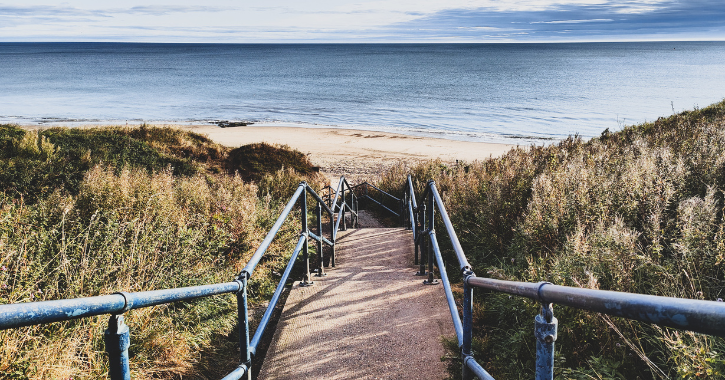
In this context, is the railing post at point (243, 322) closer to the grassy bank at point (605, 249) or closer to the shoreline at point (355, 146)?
the grassy bank at point (605, 249)

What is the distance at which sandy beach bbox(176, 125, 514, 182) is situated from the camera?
65.9ft

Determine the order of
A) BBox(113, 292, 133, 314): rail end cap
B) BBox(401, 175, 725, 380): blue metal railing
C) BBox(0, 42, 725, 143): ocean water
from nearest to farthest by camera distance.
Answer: BBox(401, 175, 725, 380): blue metal railing < BBox(113, 292, 133, 314): rail end cap < BBox(0, 42, 725, 143): ocean water

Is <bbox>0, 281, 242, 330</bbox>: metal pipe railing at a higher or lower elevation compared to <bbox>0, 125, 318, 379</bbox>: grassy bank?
higher

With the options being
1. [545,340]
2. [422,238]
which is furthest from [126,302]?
[422,238]

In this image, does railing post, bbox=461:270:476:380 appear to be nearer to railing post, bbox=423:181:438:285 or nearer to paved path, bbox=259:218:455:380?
paved path, bbox=259:218:455:380

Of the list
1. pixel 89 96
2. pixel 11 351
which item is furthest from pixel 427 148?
pixel 89 96

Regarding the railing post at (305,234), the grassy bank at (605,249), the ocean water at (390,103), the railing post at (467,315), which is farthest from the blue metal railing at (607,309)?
the ocean water at (390,103)

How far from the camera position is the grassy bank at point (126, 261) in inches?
123

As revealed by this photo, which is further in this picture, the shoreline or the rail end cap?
the shoreline

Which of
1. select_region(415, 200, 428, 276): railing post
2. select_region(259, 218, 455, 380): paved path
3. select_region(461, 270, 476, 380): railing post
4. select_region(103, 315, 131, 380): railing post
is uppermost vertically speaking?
select_region(103, 315, 131, 380): railing post

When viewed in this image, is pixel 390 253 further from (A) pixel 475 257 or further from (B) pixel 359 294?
(B) pixel 359 294

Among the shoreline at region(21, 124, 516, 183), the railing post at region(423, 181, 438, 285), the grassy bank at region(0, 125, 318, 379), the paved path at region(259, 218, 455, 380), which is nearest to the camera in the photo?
the grassy bank at region(0, 125, 318, 379)

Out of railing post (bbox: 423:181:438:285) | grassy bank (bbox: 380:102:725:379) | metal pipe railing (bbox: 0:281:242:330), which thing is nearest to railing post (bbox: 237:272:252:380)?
metal pipe railing (bbox: 0:281:242:330)

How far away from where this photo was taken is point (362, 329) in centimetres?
382
